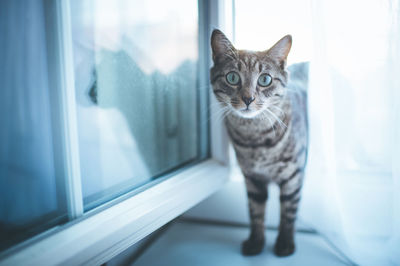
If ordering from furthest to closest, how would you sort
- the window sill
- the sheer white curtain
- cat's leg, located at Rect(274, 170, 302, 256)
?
cat's leg, located at Rect(274, 170, 302, 256) < the sheer white curtain < the window sill

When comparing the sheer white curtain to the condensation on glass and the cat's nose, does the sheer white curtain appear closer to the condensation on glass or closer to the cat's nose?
the cat's nose

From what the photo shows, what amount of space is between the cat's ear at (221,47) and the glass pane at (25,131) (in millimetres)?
405

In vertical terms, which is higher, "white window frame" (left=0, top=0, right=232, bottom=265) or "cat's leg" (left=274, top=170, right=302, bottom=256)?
"white window frame" (left=0, top=0, right=232, bottom=265)

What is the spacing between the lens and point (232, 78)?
78 centimetres

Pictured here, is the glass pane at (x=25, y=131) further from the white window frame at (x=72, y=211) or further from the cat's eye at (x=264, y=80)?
the cat's eye at (x=264, y=80)

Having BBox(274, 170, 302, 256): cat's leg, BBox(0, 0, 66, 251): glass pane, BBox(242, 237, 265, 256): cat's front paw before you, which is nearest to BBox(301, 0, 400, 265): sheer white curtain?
BBox(274, 170, 302, 256): cat's leg

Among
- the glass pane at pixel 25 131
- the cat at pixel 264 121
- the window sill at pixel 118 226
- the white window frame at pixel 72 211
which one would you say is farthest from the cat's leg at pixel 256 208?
the glass pane at pixel 25 131

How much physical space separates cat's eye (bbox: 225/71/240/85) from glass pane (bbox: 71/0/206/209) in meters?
0.28

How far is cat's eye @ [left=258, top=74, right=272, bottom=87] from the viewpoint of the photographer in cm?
77

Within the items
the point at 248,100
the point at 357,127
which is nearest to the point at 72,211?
the point at 248,100

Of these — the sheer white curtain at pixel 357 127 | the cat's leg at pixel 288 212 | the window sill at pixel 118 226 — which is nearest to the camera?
the window sill at pixel 118 226

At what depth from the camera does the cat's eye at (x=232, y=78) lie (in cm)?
78

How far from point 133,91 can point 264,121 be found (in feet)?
1.34

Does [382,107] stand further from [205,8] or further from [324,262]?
[205,8]
